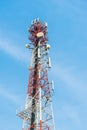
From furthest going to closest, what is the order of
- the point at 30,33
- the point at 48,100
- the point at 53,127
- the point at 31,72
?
the point at 30,33, the point at 31,72, the point at 48,100, the point at 53,127

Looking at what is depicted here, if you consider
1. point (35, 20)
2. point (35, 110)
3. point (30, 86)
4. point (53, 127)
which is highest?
point (35, 20)

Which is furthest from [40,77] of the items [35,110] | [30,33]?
[30,33]

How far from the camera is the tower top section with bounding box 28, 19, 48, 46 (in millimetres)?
49406

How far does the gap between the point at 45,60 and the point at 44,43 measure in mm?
3382

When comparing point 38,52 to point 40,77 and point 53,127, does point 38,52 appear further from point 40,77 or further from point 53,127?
point 53,127

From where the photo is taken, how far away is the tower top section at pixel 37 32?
49.4 meters

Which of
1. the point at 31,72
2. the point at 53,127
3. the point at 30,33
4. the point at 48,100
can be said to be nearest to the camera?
the point at 53,127

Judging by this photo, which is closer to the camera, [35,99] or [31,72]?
[35,99]

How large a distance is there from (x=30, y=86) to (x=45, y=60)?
14.8 ft

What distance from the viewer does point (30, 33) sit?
50594 millimetres

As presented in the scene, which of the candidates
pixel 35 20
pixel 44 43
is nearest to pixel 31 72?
A: pixel 44 43

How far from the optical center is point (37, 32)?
50.3 meters

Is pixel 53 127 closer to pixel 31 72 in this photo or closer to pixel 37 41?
pixel 31 72

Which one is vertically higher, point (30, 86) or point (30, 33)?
point (30, 33)
